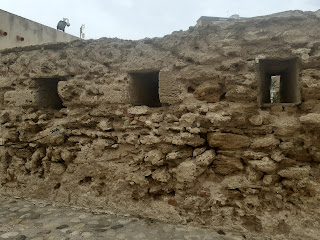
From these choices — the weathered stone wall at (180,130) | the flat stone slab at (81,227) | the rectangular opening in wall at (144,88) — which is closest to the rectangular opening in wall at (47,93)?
the weathered stone wall at (180,130)

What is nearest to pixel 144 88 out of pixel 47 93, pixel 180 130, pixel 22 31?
pixel 180 130

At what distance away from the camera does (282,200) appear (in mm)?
2006

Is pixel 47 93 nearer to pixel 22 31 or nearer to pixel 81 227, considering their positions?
pixel 81 227

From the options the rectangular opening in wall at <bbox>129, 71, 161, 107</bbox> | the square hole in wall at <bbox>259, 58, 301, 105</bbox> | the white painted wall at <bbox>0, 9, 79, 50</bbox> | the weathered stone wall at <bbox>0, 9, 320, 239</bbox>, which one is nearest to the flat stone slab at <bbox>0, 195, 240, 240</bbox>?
the weathered stone wall at <bbox>0, 9, 320, 239</bbox>

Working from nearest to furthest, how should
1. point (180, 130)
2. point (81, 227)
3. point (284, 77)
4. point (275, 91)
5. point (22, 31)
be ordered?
point (81, 227), point (180, 130), point (284, 77), point (275, 91), point (22, 31)

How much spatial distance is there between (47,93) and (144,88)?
45.6 inches

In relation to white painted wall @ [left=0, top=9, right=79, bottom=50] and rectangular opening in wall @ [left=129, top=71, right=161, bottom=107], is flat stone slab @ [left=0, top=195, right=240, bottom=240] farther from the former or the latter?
white painted wall @ [left=0, top=9, right=79, bottom=50]

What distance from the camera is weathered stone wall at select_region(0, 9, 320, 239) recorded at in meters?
2.03

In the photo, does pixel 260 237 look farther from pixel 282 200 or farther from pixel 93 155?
pixel 93 155

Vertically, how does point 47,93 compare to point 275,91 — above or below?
below

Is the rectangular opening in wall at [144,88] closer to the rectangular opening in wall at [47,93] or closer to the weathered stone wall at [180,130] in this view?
the weathered stone wall at [180,130]

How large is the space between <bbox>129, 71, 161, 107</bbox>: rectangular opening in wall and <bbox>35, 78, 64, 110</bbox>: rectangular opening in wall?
1023 mm

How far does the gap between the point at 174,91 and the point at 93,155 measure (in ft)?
3.32

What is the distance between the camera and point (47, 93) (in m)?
3.11
